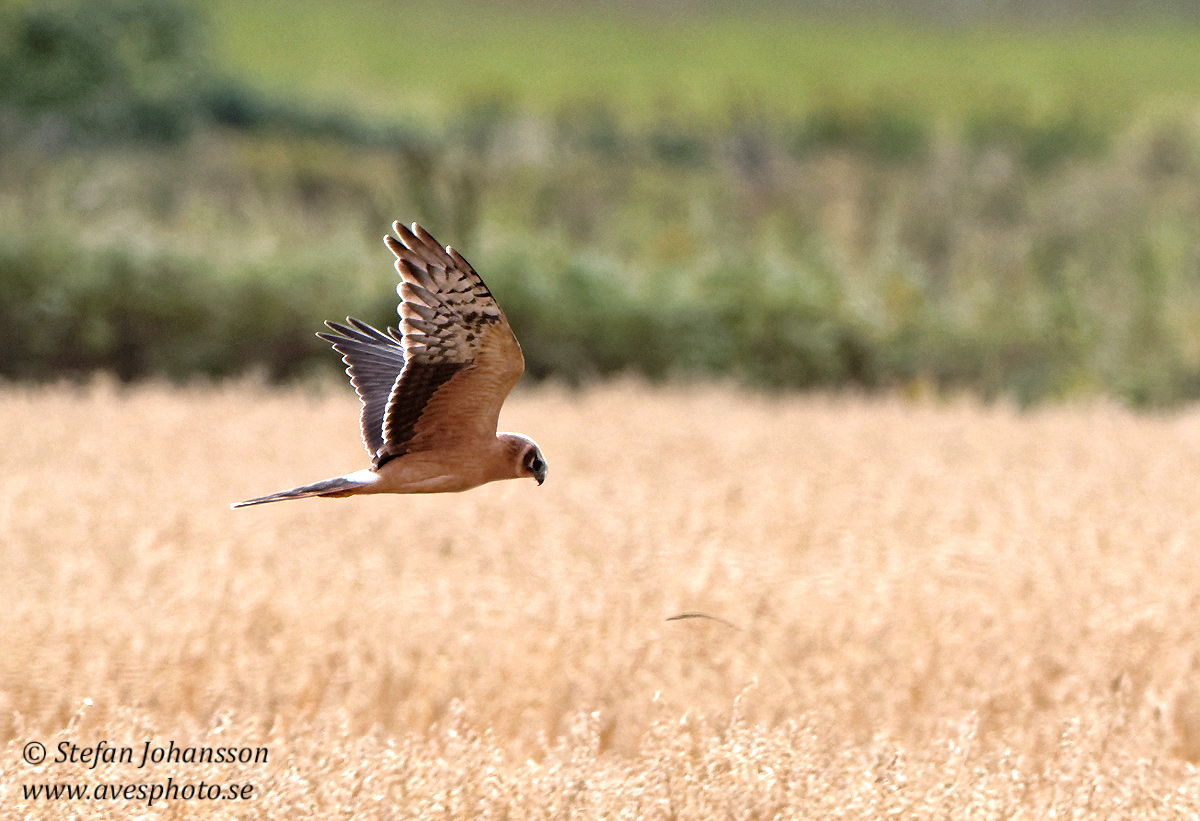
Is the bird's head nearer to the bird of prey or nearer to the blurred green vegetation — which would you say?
the bird of prey

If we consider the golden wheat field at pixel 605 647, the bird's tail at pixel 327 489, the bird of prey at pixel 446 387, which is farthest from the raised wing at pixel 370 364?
the golden wheat field at pixel 605 647

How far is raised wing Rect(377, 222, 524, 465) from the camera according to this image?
3002 mm

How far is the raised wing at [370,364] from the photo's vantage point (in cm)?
353

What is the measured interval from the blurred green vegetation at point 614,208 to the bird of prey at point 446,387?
420 inches

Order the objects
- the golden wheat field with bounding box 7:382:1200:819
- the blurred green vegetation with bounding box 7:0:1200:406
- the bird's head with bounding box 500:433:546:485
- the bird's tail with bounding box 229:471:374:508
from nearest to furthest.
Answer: the bird's tail with bounding box 229:471:374:508
the bird's head with bounding box 500:433:546:485
the golden wheat field with bounding box 7:382:1200:819
the blurred green vegetation with bounding box 7:0:1200:406

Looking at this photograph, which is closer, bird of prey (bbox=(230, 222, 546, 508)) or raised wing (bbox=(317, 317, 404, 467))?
bird of prey (bbox=(230, 222, 546, 508))

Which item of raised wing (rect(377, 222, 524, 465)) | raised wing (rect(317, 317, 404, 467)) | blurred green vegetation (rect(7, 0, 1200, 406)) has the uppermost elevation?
raised wing (rect(377, 222, 524, 465))

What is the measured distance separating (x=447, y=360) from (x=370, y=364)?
70 centimetres

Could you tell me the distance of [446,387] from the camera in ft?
9.87

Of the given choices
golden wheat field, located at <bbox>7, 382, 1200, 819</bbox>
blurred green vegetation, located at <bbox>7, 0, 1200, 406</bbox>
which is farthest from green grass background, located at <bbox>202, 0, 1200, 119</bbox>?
golden wheat field, located at <bbox>7, 382, 1200, 819</bbox>


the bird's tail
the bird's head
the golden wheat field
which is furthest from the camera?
the golden wheat field

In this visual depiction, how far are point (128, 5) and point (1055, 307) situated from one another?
52.9 ft

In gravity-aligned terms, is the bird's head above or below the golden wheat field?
above

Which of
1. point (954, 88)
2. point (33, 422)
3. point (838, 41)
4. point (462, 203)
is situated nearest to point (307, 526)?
point (33, 422)
